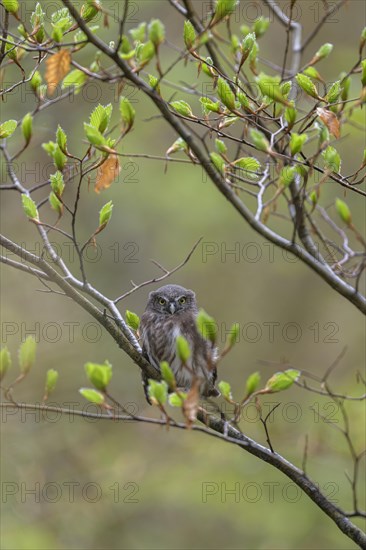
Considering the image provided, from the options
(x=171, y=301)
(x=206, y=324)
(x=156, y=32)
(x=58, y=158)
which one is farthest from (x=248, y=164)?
(x=171, y=301)

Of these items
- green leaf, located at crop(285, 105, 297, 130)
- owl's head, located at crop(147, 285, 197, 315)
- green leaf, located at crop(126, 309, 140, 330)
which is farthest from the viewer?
owl's head, located at crop(147, 285, 197, 315)

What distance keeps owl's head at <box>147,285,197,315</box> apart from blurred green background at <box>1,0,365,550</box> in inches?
58.9

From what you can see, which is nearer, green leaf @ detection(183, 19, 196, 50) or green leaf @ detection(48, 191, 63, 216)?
green leaf @ detection(183, 19, 196, 50)

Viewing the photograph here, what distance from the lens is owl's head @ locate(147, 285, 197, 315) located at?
6133 mm

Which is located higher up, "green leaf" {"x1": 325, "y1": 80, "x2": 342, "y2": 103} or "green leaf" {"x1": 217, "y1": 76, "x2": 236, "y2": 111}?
"green leaf" {"x1": 325, "y1": 80, "x2": 342, "y2": 103}

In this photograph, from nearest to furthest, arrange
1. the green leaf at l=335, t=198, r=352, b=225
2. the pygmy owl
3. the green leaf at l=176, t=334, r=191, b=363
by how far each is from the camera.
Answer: the green leaf at l=176, t=334, r=191, b=363
the green leaf at l=335, t=198, r=352, b=225
the pygmy owl

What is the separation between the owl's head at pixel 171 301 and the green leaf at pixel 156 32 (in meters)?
3.52

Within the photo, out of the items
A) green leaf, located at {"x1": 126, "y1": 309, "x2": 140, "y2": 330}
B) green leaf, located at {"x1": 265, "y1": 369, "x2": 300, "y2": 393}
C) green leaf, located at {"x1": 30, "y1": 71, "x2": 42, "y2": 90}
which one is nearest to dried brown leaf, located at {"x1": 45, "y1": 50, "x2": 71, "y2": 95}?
green leaf, located at {"x1": 30, "y1": 71, "x2": 42, "y2": 90}

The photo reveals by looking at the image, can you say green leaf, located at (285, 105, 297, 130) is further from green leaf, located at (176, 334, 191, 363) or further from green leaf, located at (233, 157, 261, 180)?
green leaf, located at (176, 334, 191, 363)

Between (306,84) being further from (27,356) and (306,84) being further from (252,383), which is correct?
(27,356)

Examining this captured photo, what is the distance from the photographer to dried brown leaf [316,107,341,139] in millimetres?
3156

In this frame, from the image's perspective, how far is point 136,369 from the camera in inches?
405

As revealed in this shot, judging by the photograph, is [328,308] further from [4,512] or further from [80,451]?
[4,512]

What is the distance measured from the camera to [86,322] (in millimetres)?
10492
